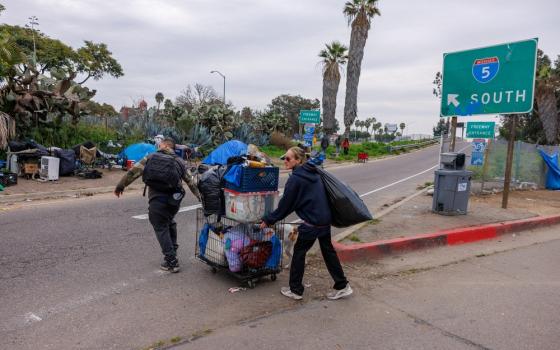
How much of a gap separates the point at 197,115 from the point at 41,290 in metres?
22.3

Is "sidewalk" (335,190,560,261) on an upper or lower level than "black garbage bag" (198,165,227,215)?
lower

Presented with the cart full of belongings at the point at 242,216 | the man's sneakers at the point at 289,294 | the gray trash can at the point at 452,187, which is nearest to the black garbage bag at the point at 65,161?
the cart full of belongings at the point at 242,216

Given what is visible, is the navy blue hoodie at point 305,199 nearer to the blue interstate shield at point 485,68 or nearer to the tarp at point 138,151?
the blue interstate shield at point 485,68

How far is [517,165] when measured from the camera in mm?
15953

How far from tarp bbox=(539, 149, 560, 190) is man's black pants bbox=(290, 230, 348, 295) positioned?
15232mm

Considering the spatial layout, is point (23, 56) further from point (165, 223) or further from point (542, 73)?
point (542, 73)

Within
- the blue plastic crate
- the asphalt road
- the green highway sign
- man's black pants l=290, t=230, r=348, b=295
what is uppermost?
the green highway sign

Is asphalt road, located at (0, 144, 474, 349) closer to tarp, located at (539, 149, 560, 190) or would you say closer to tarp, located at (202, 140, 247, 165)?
tarp, located at (202, 140, 247, 165)

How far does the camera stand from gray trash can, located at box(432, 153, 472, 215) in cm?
985

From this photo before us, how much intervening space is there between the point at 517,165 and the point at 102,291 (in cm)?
1547

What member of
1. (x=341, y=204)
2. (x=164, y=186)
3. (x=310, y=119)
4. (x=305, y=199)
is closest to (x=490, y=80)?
(x=341, y=204)

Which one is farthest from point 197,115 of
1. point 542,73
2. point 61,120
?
point 542,73

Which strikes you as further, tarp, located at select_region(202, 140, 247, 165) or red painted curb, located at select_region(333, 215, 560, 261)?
red painted curb, located at select_region(333, 215, 560, 261)

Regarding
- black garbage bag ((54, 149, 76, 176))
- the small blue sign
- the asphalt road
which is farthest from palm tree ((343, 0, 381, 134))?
Result: the asphalt road
